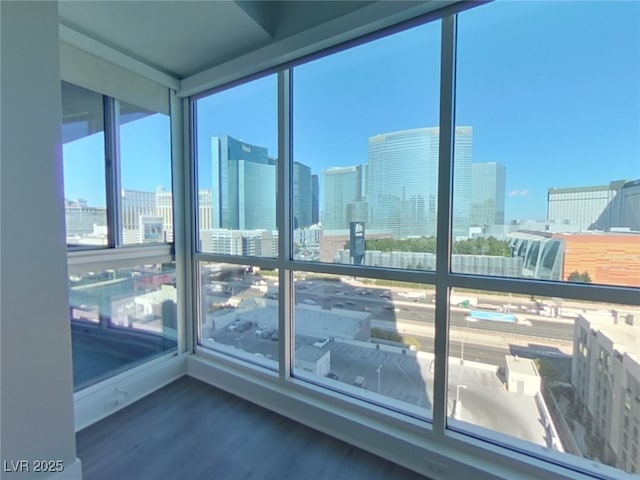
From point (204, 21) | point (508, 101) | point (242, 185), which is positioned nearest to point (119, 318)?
point (242, 185)

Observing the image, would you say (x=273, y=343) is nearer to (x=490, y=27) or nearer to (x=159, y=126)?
(x=159, y=126)

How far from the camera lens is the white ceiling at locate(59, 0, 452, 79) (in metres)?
1.83

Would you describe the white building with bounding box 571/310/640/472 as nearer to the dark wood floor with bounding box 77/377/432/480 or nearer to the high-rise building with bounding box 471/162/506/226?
the high-rise building with bounding box 471/162/506/226

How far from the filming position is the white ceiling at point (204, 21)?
5.99 ft

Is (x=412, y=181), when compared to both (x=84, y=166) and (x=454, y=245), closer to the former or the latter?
(x=454, y=245)

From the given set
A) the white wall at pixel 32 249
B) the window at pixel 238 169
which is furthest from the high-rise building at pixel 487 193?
the white wall at pixel 32 249

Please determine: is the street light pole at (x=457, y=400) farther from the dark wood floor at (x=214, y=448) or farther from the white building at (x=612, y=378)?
the white building at (x=612, y=378)

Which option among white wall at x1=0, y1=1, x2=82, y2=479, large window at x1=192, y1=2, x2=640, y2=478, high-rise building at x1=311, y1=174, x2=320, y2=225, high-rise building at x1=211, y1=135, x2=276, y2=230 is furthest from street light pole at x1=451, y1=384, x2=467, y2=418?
white wall at x1=0, y1=1, x2=82, y2=479

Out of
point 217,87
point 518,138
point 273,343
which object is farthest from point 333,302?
point 217,87

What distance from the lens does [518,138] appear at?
61.4 inches

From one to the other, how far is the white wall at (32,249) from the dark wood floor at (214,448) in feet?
1.41

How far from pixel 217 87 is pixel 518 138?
2453mm

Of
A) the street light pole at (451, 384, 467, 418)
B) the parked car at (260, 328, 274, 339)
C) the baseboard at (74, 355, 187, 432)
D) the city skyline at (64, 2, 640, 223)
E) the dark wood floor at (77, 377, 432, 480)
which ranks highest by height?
the city skyline at (64, 2, 640, 223)

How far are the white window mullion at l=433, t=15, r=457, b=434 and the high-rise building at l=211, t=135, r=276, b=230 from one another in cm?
130
